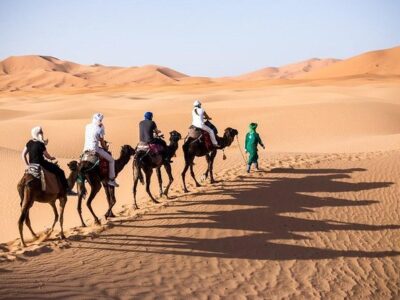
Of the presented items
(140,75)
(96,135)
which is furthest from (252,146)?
(140,75)

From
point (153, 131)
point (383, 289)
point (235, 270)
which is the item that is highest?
point (153, 131)

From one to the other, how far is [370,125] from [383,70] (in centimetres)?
8037

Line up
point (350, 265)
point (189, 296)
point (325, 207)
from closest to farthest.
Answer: point (189, 296) → point (350, 265) → point (325, 207)

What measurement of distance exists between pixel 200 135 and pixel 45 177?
5.95m

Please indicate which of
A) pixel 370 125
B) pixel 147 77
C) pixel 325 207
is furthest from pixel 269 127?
pixel 147 77

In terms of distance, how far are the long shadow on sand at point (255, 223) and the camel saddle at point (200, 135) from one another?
1475mm

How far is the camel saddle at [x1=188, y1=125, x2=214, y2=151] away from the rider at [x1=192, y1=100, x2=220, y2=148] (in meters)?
0.10

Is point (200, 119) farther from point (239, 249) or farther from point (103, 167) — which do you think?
point (239, 249)

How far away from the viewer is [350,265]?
10.3 m

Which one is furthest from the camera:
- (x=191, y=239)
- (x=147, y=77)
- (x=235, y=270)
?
(x=147, y=77)

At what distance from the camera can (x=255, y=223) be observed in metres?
12.3

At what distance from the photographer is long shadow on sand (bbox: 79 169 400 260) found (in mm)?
10500

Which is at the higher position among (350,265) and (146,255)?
(146,255)

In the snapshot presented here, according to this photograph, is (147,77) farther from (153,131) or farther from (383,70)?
(153,131)
